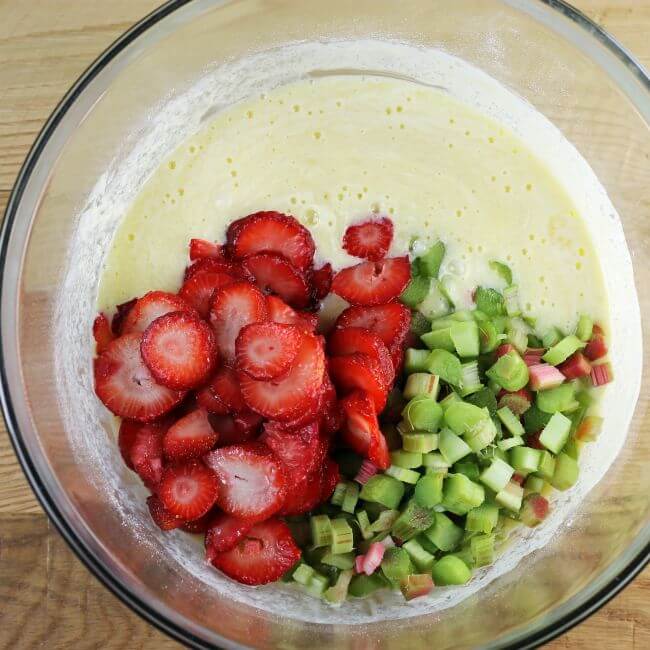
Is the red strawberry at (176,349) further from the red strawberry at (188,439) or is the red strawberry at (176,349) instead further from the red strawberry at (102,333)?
the red strawberry at (102,333)

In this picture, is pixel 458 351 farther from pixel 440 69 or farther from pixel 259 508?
pixel 440 69

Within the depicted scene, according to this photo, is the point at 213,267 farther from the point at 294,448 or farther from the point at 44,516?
the point at 44,516

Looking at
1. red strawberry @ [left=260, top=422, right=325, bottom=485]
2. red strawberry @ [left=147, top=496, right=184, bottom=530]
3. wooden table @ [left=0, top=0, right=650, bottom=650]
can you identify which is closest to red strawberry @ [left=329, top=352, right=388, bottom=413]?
red strawberry @ [left=260, top=422, right=325, bottom=485]

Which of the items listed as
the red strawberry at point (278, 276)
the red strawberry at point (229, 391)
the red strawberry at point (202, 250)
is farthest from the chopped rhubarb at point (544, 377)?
the red strawberry at point (202, 250)

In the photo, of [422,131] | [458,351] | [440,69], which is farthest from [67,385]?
[440,69]

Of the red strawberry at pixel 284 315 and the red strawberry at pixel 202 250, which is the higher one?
the red strawberry at pixel 202 250

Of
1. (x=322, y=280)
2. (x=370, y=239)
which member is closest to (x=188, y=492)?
(x=322, y=280)
